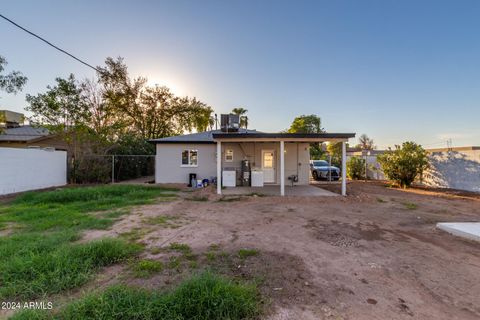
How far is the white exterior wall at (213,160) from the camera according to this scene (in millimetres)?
13141

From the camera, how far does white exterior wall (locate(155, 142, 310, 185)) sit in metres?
13.1

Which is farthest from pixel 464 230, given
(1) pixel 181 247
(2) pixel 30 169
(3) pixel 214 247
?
(2) pixel 30 169

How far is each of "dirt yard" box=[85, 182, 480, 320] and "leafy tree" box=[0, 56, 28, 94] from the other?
11216 millimetres

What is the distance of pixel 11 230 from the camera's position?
487 cm

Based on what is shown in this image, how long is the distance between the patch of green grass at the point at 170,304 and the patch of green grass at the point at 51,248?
689 mm

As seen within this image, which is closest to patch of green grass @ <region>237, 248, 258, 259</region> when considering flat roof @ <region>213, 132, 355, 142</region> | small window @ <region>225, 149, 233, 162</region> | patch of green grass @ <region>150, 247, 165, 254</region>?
patch of green grass @ <region>150, 247, 165, 254</region>

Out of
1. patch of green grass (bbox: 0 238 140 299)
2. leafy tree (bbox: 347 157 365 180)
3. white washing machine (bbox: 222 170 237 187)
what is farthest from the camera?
leafy tree (bbox: 347 157 365 180)

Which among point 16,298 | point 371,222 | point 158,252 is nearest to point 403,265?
point 371,222

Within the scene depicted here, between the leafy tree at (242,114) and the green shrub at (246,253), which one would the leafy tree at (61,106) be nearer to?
the green shrub at (246,253)

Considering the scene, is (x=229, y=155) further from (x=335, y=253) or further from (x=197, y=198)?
Result: (x=335, y=253)

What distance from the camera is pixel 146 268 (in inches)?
124

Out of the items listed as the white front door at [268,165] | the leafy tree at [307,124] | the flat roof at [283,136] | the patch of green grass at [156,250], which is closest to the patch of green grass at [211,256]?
the patch of green grass at [156,250]

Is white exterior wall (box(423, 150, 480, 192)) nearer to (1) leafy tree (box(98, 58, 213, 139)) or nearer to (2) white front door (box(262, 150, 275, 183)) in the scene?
(2) white front door (box(262, 150, 275, 183))

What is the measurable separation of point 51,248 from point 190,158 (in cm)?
1005
